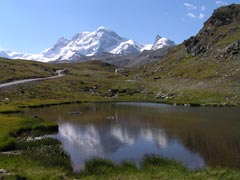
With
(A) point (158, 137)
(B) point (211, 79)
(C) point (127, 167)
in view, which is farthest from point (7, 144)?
(B) point (211, 79)

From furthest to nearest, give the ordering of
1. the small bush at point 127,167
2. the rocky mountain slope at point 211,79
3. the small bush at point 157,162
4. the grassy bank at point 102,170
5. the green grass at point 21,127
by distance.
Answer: the rocky mountain slope at point 211,79, the green grass at point 21,127, the small bush at point 157,162, the small bush at point 127,167, the grassy bank at point 102,170

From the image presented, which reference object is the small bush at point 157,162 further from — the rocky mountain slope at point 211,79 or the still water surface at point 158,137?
the rocky mountain slope at point 211,79

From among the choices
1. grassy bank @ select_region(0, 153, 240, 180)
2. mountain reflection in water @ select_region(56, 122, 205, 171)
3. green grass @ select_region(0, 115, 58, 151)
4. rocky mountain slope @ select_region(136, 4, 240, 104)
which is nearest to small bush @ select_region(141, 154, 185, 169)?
grassy bank @ select_region(0, 153, 240, 180)

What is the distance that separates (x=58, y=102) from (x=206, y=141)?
8115 centimetres

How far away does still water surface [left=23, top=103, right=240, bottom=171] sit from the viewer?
4256cm

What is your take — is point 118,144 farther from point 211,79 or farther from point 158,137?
point 211,79

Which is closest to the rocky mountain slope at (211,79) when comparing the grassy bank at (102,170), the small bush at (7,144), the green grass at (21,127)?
the green grass at (21,127)

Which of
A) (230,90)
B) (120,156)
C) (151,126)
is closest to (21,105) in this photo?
(151,126)

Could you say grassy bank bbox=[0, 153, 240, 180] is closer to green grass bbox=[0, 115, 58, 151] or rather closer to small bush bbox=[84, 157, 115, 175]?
small bush bbox=[84, 157, 115, 175]

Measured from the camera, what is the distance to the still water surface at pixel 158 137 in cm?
4256

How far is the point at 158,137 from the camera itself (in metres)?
55.5

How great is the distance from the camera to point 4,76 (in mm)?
181250

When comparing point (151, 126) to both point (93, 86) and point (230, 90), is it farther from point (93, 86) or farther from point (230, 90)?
point (93, 86)

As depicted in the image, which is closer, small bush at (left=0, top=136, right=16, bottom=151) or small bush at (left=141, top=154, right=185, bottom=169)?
small bush at (left=141, top=154, right=185, bottom=169)
